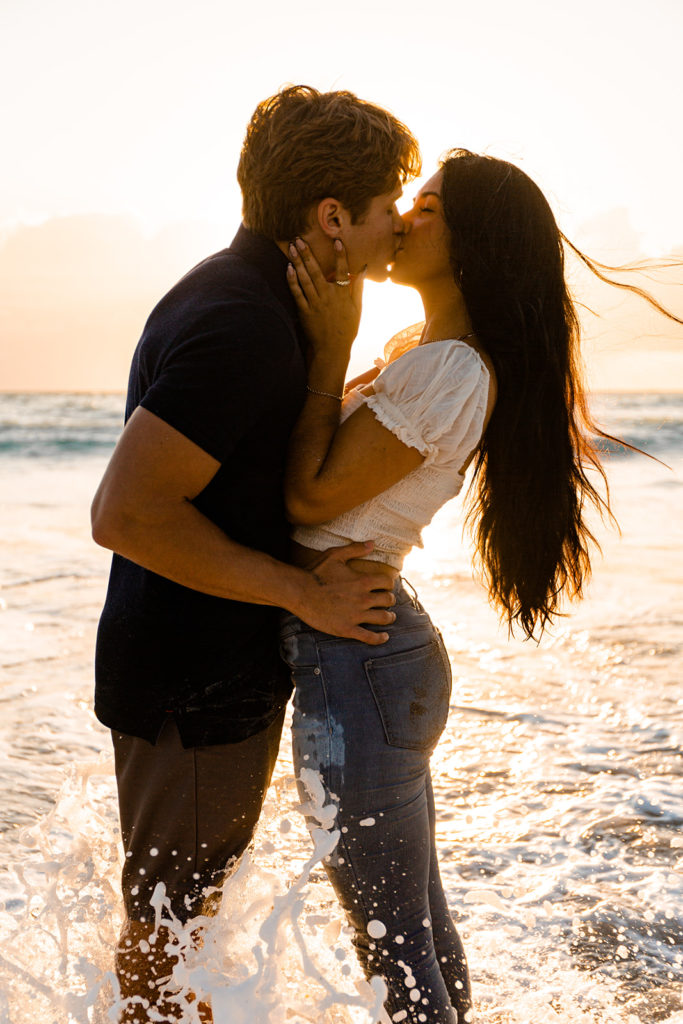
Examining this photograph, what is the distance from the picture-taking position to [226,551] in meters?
2.05

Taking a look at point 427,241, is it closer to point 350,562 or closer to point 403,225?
point 403,225

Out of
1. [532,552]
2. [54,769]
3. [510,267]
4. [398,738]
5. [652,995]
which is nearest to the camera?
[398,738]

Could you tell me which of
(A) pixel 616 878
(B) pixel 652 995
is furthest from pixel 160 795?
(A) pixel 616 878

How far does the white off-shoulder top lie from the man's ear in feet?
1.08

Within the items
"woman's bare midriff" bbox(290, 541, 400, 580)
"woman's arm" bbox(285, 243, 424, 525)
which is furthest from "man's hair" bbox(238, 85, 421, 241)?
"woman's bare midriff" bbox(290, 541, 400, 580)

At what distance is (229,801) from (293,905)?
0.87ft

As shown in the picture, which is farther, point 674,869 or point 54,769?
point 54,769

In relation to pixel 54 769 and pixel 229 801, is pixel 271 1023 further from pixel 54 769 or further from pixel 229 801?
pixel 54 769

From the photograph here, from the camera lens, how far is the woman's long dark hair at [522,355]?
2.30 m

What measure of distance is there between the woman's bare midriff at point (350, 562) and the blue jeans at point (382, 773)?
0.11m

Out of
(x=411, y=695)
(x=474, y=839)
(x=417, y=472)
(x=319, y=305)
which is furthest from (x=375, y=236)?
(x=474, y=839)

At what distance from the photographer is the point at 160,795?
7.20 ft

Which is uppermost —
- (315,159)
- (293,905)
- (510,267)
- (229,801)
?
(315,159)

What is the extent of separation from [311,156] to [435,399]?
1.91 feet
